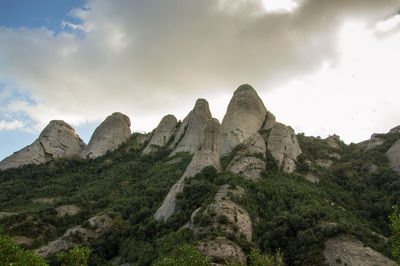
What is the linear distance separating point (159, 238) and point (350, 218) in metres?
16.9

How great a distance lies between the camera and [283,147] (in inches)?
1481

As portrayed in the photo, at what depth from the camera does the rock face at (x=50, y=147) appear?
149 feet

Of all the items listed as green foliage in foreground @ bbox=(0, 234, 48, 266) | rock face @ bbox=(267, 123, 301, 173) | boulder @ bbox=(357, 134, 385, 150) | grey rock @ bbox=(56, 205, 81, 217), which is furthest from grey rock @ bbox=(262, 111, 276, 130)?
green foliage in foreground @ bbox=(0, 234, 48, 266)

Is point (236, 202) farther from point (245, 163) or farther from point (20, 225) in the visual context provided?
point (20, 225)

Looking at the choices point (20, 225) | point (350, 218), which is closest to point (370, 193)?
point (350, 218)

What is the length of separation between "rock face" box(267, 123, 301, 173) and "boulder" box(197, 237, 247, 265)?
64.9 feet

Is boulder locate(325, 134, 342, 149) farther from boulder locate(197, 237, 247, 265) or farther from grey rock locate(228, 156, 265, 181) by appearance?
boulder locate(197, 237, 247, 265)

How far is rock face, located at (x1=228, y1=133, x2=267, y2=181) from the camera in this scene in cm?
3039

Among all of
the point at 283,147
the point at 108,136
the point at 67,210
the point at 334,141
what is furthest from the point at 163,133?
the point at 334,141

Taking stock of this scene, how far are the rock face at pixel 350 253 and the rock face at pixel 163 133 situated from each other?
3716 cm

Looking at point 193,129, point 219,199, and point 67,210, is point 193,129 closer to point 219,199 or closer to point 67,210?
point 67,210

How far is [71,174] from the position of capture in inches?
1703

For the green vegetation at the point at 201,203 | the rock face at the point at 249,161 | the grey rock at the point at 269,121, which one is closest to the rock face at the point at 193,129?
the green vegetation at the point at 201,203

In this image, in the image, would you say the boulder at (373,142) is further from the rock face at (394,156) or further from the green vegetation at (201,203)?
the rock face at (394,156)
